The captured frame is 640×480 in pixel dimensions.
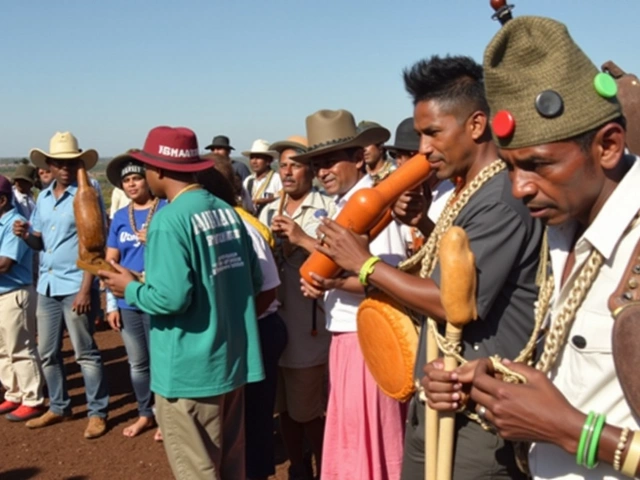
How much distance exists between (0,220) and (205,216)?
318cm

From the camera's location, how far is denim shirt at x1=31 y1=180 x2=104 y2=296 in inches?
213

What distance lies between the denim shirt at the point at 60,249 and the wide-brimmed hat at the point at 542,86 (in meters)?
4.50

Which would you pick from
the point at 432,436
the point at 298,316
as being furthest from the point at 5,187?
the point at 432,436

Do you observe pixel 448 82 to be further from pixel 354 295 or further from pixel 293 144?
pixel 293 144

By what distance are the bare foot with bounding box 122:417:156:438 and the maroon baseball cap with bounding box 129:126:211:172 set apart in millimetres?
2889

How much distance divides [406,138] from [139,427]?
132 inches

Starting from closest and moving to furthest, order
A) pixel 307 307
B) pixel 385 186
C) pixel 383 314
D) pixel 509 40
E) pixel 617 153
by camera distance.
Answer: pixel 617 153
pixel 509 40
pixel 383 314
pixel 385 186
pixel 307 307

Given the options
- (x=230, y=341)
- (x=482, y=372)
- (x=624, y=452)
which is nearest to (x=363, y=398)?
(x=230, y=341)

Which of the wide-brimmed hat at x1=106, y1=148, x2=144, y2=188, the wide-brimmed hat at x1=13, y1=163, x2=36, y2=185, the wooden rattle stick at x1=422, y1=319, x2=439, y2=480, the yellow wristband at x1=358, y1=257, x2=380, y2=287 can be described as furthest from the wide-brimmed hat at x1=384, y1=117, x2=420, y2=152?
the wide-brimmed hat at x1=13, y1=163, x2=36, y2=185

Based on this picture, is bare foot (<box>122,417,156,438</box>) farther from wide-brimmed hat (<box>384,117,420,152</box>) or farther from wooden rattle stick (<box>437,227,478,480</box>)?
wooden rattle stick (<box>437,227,478,480</box>)

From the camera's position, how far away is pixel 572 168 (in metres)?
1.55

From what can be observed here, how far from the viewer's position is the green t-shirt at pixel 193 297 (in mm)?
3230

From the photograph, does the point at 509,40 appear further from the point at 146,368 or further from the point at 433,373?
the point at 146,368

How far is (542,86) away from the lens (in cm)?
159
